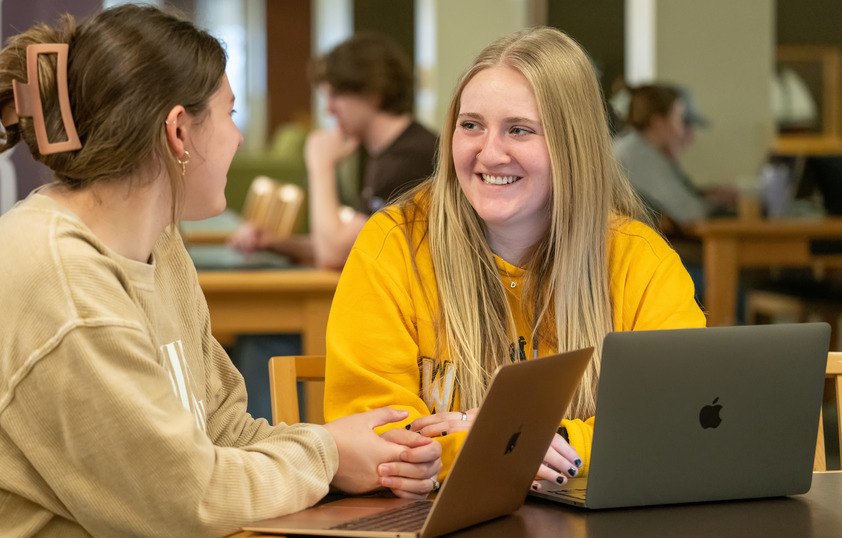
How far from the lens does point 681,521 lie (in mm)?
1114

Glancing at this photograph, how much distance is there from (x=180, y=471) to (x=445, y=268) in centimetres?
63

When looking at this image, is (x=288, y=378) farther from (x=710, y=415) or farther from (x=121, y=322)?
(x=710, y=415)

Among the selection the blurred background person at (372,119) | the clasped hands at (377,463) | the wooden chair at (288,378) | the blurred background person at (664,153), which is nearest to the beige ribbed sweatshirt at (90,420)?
the clasped hands at (377,463)

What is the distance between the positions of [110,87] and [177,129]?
3.8 inches

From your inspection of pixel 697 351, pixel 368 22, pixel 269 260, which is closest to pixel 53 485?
pixel 697 351

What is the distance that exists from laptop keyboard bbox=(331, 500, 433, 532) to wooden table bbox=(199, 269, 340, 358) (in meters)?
2.01

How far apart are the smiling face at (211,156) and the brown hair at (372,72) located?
2.28m

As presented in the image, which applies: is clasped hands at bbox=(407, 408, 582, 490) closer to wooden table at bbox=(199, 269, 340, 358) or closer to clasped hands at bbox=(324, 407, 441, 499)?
clasped hands at bbox=(324, 407, 441, 499)

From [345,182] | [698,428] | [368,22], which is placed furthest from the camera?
[345,182]

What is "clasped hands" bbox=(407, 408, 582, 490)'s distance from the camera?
1.28 metres

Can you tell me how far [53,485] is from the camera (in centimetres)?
105

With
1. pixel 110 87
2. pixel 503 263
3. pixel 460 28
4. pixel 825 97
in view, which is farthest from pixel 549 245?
pixel 460 28

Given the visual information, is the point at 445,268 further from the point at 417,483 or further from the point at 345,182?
the point at 345,182

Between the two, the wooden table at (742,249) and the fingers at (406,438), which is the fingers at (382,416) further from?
the wooden table at (742,249)
